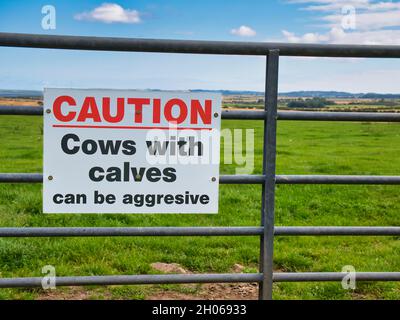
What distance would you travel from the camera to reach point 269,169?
3.45 metres

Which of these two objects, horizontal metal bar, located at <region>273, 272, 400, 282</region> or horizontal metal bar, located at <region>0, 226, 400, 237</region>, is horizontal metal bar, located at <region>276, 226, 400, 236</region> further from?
horizontal metal bar, located at <region>273, 272, 400, 282</region>

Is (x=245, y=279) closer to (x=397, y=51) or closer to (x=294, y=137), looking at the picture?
(x=397, y=51)

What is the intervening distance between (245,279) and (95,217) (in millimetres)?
3046

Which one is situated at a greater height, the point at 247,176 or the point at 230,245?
the point at 247,176

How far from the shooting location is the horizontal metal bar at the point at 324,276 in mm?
3508

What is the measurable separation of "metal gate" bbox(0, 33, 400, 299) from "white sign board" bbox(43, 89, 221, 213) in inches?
4.5

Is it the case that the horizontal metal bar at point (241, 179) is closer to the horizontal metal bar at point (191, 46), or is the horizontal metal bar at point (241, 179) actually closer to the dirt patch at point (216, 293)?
the horizontal metal bar at point (191, 46)

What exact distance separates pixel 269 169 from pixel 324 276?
75 cm

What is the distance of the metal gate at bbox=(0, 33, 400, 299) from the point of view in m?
3.22

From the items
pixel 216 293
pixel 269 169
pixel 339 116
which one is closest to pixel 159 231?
pixel 269 169

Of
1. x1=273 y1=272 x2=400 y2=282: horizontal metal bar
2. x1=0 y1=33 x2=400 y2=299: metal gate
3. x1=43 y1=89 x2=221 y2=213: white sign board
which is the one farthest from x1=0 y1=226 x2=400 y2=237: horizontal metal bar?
x1=273 y1=272 x2=400 y2=282: horizontal metal bar

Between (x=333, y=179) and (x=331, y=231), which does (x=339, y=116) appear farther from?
(x=331, y=231)
